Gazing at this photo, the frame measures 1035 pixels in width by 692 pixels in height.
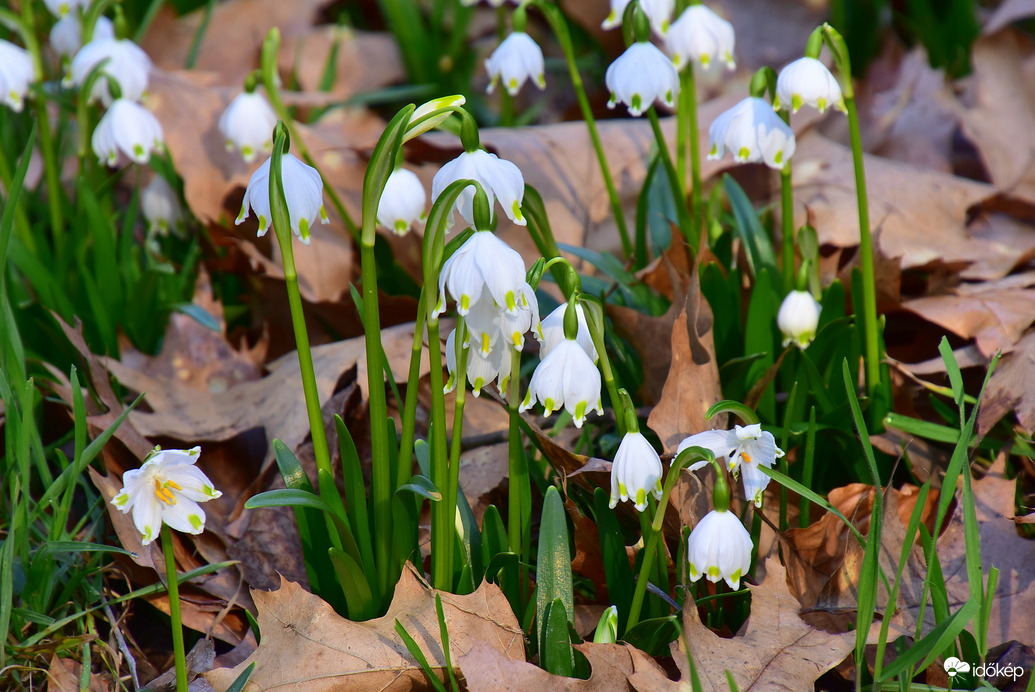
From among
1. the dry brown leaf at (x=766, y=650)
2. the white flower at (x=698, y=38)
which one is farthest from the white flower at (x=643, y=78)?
the dry brown leaf at (x=766, y=650)

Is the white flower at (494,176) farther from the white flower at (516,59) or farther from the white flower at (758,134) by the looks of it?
the white flower at (516,59)

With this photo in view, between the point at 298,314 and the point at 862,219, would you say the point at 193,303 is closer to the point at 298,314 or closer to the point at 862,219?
the point at 298,314

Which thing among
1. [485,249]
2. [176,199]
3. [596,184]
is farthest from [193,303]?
[485,249]

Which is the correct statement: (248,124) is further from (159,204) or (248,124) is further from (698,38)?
(698,38)

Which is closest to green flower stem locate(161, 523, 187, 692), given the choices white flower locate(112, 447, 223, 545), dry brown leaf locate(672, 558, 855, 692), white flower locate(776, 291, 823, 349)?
white flower locate(112, 447, 223, 545)

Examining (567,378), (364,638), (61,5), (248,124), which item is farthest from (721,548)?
(61,5)

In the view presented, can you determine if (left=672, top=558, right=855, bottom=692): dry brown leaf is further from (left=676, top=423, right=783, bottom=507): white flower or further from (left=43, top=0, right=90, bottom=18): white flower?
(left=43, top=0, right=90, bottom=18): white flower
